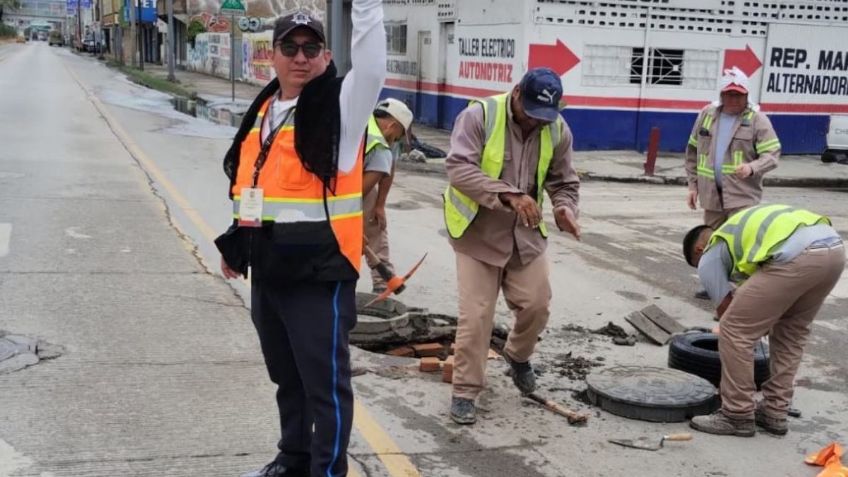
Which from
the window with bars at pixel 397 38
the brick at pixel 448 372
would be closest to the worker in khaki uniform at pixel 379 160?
the brick at pixel 448 372

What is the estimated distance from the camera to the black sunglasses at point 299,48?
310 cm

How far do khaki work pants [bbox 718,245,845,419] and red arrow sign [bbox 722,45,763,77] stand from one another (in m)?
15.2

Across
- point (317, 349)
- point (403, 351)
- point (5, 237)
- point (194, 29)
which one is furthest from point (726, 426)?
point (194, 29)

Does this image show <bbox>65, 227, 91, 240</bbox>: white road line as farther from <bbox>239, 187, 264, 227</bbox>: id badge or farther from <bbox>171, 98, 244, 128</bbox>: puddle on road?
<bbox>171, 98, 244, 128</bbox>: puddle on road

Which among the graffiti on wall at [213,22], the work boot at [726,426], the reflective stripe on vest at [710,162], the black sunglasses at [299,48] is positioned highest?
the graffiti on wall at [213,22]

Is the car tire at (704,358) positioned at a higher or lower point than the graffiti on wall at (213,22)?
lower

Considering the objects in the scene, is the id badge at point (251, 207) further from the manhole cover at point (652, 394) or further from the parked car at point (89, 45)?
the parked car at point (89, 45)

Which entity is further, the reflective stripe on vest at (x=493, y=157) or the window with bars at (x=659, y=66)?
the window with bars at (x=659, y=66)

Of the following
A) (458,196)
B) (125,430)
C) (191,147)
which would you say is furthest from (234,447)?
(191,147)

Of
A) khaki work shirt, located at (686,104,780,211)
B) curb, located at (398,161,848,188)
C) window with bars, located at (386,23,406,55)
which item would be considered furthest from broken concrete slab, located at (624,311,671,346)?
window with bars, located at (386,23,406,55)

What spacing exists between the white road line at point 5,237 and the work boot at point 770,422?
20.5 ft

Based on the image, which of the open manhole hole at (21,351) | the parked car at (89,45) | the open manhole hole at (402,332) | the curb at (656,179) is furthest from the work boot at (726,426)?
the parked car at (89,45)

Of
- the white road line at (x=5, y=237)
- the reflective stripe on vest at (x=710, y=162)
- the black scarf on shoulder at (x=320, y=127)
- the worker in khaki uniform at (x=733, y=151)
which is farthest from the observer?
the white road line at (x=5, y=237)

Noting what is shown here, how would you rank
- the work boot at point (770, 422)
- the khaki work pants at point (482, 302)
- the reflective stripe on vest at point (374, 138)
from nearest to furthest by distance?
the khaki work pants at point (482, 302), the work boot at point (770, 422), the reflective stripe on vest at point (374, 138)
